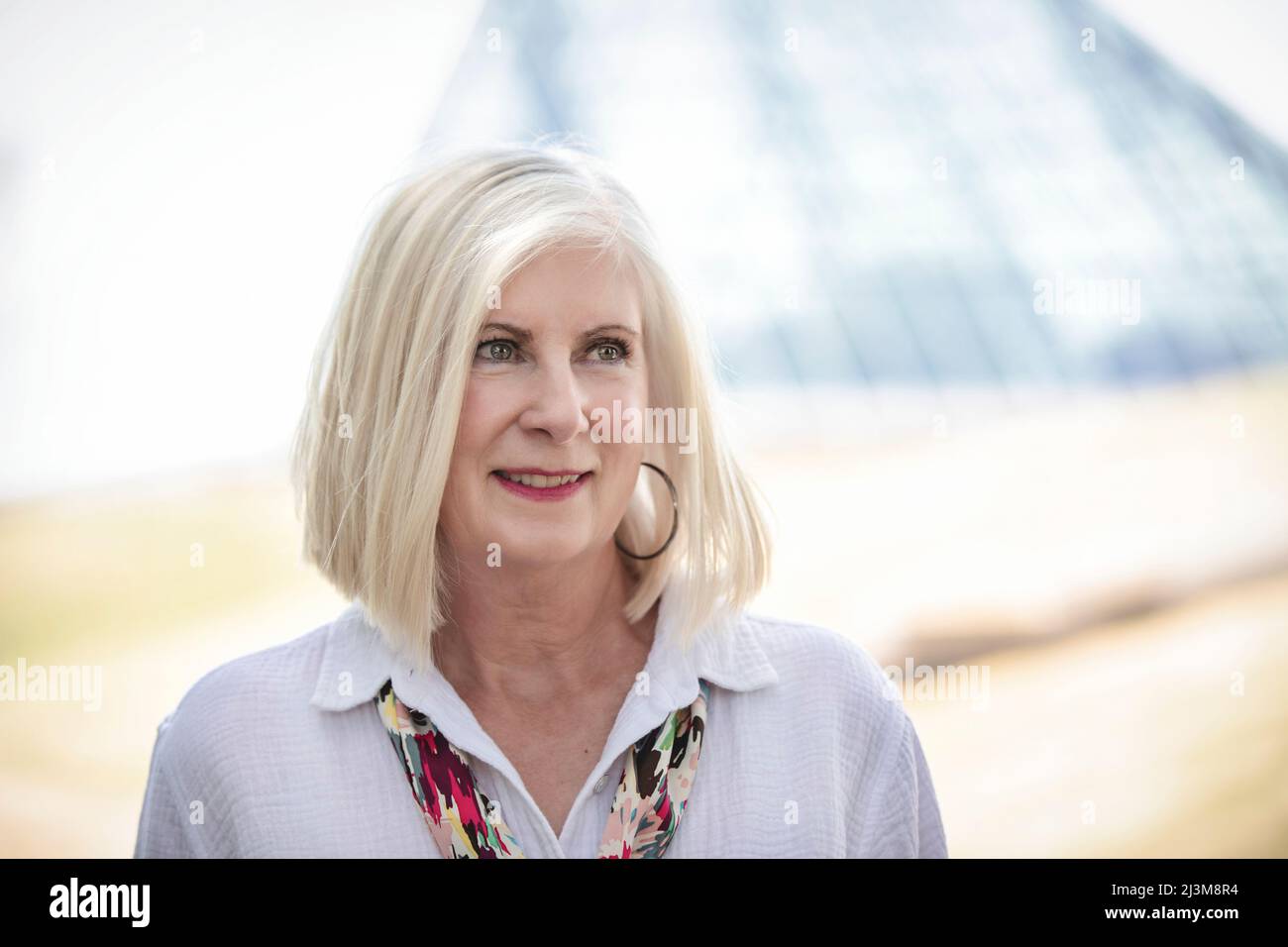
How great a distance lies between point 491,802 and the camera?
47.1 inches

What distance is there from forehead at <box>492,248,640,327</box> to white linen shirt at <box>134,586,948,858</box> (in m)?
0.42

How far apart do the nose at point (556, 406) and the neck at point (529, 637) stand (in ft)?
0.64

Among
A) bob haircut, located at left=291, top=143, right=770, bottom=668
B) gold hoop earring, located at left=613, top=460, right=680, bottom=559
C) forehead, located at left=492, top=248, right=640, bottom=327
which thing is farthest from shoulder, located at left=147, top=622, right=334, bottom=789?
forehead, located at left=492, top=248, right=640, bottom=327

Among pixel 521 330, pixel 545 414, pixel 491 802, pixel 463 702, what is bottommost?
pixel 491 802

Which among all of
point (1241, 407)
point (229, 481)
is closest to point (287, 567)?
point (229, 481)

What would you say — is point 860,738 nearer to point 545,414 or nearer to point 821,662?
point 821,662

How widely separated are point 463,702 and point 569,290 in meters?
0.51

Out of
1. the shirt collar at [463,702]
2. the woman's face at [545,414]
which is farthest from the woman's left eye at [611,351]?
the shirt collar at [463,702]

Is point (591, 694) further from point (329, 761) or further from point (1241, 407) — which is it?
point (1241, 407)

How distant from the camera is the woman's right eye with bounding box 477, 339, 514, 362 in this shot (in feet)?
3.96

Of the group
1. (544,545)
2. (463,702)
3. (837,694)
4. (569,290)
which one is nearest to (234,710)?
(463,702)

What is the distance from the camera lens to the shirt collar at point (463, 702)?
1.24 metres

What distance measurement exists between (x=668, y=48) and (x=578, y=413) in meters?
4.25
